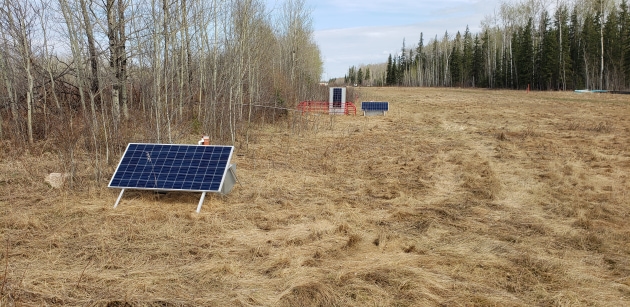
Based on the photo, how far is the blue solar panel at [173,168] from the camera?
234 inches

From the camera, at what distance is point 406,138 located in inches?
558

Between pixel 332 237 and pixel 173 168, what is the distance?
261 cm

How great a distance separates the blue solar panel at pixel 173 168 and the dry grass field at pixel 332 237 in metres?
0.33

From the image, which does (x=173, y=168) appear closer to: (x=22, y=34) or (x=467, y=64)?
(x=22, y=34)

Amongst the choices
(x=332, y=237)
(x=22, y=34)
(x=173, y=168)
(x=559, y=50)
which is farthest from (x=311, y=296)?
(x=559, y=50)

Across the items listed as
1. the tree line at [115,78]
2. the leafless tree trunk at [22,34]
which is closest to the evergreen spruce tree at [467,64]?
the tree line at [115,78]

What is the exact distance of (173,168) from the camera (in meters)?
6.17

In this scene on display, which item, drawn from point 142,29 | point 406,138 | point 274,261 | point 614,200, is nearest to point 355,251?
point 274,261

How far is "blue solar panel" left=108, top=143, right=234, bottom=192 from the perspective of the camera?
19.5 feet

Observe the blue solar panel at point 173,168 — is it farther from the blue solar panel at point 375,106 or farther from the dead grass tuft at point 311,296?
the blue solar panel at point 375,106

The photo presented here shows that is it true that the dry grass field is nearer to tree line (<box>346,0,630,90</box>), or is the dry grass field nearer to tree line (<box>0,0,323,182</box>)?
tree line (<box>0,0,323,182</box>)

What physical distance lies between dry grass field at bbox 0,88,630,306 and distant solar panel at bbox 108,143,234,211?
33 centimetres

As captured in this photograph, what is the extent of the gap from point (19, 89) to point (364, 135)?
10181mm

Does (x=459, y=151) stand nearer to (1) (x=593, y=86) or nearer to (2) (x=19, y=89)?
(2) (x=19, y=89)
